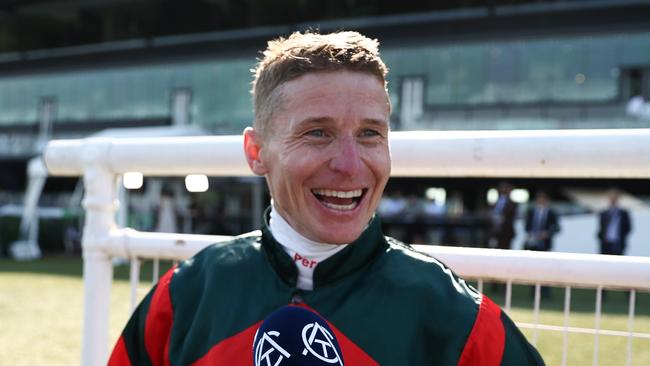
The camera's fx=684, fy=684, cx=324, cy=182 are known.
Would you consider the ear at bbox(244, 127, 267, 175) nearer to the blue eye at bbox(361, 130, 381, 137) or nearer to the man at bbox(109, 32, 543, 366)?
the man at bbox(109, 32, 543, 366)

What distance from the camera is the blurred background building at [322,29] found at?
48.8 ft

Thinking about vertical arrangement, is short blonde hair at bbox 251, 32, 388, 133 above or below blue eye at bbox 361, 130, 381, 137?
above

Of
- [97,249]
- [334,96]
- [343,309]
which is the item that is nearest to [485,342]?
[343,309]

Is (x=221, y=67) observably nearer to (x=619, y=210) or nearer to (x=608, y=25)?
(x=608, y=25)

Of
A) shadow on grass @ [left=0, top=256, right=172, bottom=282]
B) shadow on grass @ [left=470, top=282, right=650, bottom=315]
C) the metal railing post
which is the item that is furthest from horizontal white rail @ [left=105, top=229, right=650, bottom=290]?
shadow on grass @ [left=0, top=256, right=172, bottom=282]

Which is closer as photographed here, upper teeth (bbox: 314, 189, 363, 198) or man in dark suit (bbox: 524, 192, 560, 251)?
upper teeth (bbox: 314, 189, 363, 198)

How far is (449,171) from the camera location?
131 centimetres

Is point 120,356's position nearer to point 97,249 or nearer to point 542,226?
point 97,249

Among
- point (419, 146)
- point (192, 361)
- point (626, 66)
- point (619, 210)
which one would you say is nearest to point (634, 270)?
point (419, 146)

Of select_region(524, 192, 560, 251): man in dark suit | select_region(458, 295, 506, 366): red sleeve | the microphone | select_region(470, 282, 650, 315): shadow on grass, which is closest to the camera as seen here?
the microphone

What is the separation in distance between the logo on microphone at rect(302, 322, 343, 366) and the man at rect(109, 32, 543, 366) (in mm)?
179

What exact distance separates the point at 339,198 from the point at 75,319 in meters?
5.85

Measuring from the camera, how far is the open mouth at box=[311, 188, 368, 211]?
1.12 m

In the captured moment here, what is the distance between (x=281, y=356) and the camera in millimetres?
890
